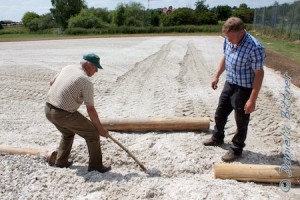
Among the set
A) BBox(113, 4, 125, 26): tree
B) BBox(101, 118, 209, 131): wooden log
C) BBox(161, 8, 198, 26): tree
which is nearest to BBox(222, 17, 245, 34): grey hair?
BBox(101, 118, 209, 131): wooden log

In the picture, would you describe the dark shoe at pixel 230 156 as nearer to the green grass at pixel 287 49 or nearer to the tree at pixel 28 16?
the green grass at pixel 287 49

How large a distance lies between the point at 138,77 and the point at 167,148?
5.57 metres

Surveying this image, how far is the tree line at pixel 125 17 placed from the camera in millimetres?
49719

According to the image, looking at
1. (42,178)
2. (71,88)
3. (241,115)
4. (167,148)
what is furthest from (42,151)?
(241,115)

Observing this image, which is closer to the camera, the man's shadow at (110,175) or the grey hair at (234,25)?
the grey hair at (234,25)

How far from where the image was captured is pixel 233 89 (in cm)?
471

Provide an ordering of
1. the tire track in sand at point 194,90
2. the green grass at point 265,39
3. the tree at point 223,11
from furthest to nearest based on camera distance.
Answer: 1. the tree at point 223,11
2. the green grass at point 265,39
3. the tire track in sand at point 194,90

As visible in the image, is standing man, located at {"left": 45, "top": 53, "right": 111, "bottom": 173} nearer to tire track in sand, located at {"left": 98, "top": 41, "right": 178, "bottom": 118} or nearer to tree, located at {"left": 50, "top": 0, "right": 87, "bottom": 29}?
tire track in sand, located at {"left": 98, "top": 41, "right": 178, "bottom": 118}

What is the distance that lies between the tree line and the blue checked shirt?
123ft

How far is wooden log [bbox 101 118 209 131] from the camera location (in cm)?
580

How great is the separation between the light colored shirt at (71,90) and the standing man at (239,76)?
1804 mm

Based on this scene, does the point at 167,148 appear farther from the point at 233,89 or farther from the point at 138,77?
the point at 138,77

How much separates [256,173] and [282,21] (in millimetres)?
23825

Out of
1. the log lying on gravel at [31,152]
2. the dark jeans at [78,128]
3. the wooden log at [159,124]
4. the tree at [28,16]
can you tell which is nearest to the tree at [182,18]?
the tree at [28,16]
